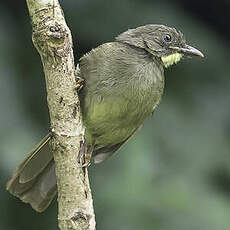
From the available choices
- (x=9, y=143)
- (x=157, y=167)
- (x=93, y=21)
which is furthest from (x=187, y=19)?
(x=9, y=143)

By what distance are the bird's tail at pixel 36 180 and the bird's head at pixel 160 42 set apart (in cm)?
79

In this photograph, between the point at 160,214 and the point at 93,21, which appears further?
the point at 93,21

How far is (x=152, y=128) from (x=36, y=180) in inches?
36.8

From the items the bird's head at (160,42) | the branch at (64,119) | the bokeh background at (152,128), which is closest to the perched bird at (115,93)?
the bird's head at (160,42)

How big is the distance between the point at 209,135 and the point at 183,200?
1.91 ft

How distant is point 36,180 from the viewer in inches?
195

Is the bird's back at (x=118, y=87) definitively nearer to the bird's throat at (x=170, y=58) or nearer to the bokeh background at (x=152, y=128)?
the bird's throat at (x=170, y=58)

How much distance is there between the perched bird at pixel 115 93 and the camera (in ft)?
15.4

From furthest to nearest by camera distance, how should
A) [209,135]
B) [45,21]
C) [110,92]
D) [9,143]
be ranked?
[209,135] < [9,143] < [110,92] < [45,21]

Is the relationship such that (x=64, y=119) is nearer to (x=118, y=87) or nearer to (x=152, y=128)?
(x=118, y=87)

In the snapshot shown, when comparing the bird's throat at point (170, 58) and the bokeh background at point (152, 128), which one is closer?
the bird's throat at point (170, 58)

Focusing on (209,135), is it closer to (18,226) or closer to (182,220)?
(182,220)

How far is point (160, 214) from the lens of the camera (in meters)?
5.10

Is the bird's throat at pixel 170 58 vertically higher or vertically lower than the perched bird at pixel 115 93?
higher
